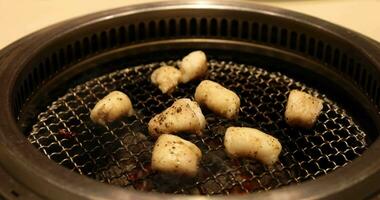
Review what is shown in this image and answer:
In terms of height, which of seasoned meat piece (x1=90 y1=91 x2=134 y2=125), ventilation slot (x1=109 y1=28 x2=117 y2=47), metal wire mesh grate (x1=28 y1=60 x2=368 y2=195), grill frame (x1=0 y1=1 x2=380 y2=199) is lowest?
metal wire mesh grate (x1=28 y1=60 x2=368 y2=195)

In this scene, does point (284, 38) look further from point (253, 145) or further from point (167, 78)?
point (253, 145)

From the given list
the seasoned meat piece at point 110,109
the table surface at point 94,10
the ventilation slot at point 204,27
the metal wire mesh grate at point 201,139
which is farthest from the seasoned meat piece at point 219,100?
the table surface at point 94,10

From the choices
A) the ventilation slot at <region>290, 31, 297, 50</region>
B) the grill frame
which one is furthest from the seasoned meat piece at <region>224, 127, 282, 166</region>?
the ventilation slot at <region>290, 31, 297, 50</region>

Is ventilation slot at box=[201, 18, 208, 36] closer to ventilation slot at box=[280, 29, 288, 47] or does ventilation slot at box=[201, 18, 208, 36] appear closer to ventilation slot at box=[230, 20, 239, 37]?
ventilation slot at box=[230, 20, 239, 37]

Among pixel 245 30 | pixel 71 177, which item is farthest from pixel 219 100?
pixel 71 177

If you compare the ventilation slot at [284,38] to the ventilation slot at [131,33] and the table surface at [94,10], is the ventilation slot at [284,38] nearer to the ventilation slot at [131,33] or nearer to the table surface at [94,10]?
the table surface at [94,10]
